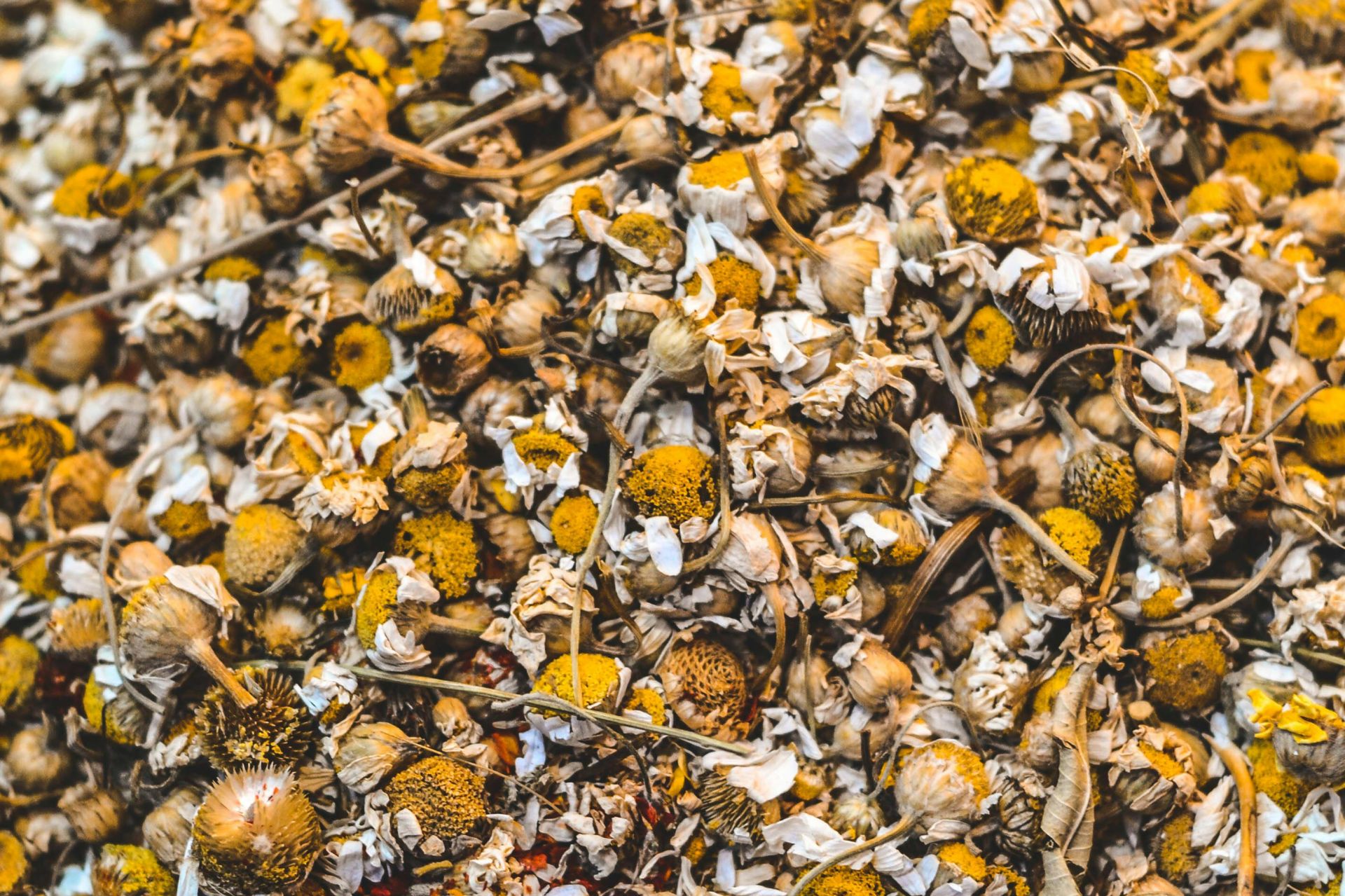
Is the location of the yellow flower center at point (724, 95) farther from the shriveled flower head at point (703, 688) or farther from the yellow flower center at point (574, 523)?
the shriveled flower head at point (703, 688)

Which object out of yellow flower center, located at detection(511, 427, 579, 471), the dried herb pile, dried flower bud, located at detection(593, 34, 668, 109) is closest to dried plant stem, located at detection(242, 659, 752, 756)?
the dried herb pile

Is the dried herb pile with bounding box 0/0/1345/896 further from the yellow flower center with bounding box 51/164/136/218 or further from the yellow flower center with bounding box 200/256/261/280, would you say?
the yellow flower center with bounding box 51/164/136/218

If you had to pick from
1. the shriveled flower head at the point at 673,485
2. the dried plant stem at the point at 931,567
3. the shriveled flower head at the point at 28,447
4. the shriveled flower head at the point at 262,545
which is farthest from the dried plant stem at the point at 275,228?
the dried plant stem at the point at 931,567

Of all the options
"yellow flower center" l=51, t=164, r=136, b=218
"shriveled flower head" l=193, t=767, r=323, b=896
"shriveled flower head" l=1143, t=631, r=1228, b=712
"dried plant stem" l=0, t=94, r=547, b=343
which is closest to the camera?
"shriveled flower head" l=193, t=767, r=323, b=896

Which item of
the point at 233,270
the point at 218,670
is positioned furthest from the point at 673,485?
the point at 233,270

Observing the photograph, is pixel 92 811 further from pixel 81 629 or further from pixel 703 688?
pixel 703 688

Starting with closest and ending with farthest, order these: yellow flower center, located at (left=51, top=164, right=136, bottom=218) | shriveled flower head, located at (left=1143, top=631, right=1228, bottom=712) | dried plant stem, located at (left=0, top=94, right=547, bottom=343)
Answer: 1. shriveled flower head, located at (left=1143, top=631, right=1228, bottom=712)
2. dried plant stem, located at (left=0, top=94, right=547, bottom=343)
3. yellow flower center, located at (left=51, top=164, right=136, bottom=218)

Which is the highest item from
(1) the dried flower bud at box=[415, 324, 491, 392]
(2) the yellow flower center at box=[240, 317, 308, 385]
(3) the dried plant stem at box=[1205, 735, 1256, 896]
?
(1) the dried flower bud at box=[415, 324, 491, 392]
